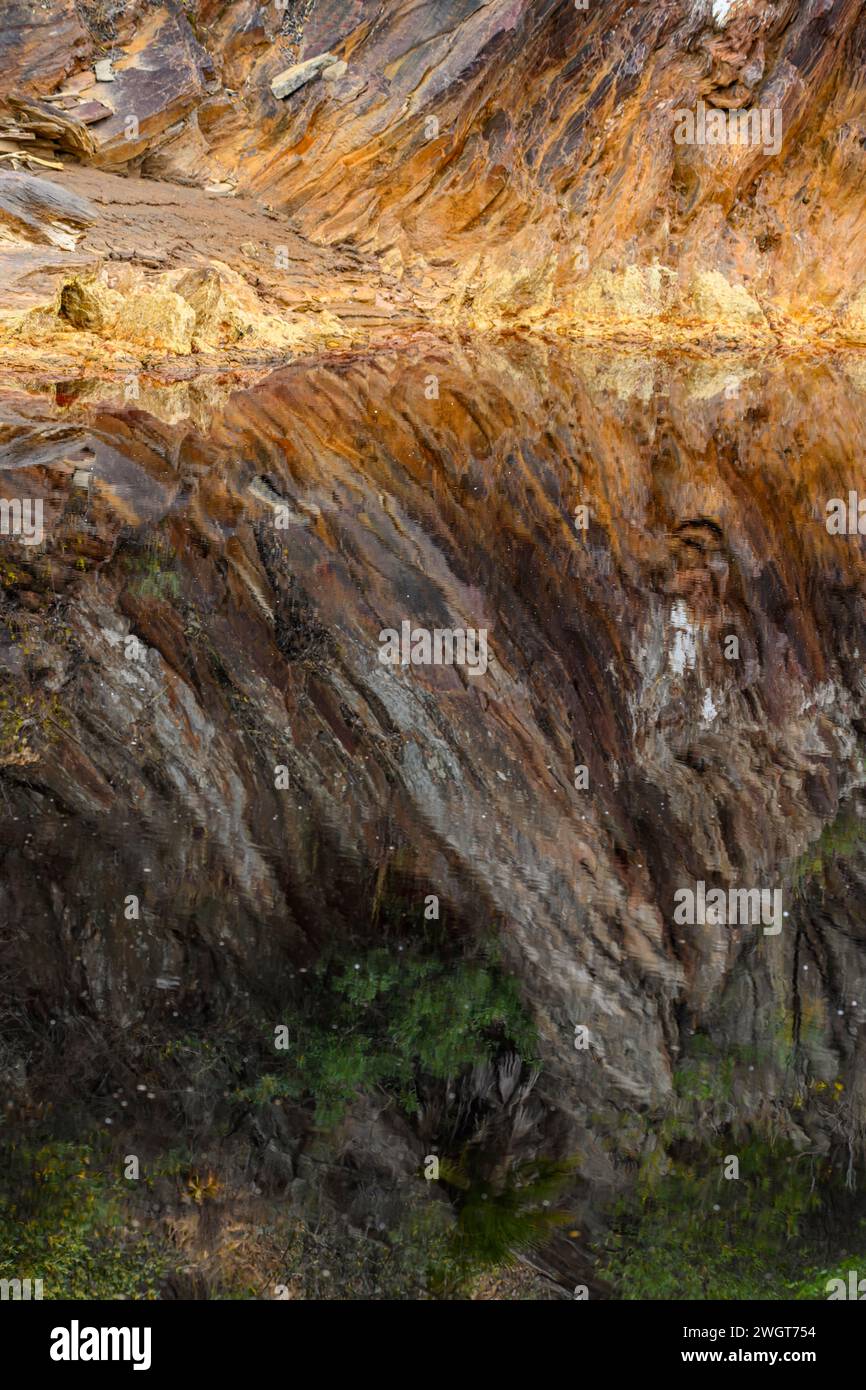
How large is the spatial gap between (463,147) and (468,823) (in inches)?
894

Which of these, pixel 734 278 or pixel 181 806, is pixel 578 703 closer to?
pixel 181 806

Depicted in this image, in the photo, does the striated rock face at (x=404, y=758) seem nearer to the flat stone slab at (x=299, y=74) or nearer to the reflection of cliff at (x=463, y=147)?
the reflection of cliff at (x=463, y=147)

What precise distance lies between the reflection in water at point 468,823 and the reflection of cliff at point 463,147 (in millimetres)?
12304

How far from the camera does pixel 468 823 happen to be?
6.04 m

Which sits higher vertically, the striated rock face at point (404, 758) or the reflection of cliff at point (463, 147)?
the reflection of cliff at point (463, 147)

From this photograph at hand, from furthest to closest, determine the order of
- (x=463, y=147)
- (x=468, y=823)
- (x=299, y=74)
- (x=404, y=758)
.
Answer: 1. (x=463, y=147)
2. (x=299, y=74)
3. (x=404, y=758)
4. (x=468, y=823)

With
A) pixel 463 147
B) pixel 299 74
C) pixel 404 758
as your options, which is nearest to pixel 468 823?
pixel 404 758

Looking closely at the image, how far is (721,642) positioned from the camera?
336 inches

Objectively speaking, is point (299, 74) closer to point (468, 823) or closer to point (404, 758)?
point (404, 758)

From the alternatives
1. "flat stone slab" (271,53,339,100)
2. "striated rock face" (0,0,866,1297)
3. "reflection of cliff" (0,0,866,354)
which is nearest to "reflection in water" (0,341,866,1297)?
"striated rock face" (0,0,866,1297)

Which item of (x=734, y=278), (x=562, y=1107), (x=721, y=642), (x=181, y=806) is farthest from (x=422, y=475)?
(x=734, y=278)

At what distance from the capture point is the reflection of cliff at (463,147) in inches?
910

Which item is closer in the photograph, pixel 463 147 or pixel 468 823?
pixel 468 823

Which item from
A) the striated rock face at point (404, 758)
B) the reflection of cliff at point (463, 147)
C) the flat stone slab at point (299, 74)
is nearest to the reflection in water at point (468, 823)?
the striated rock face at point (404, 758)
